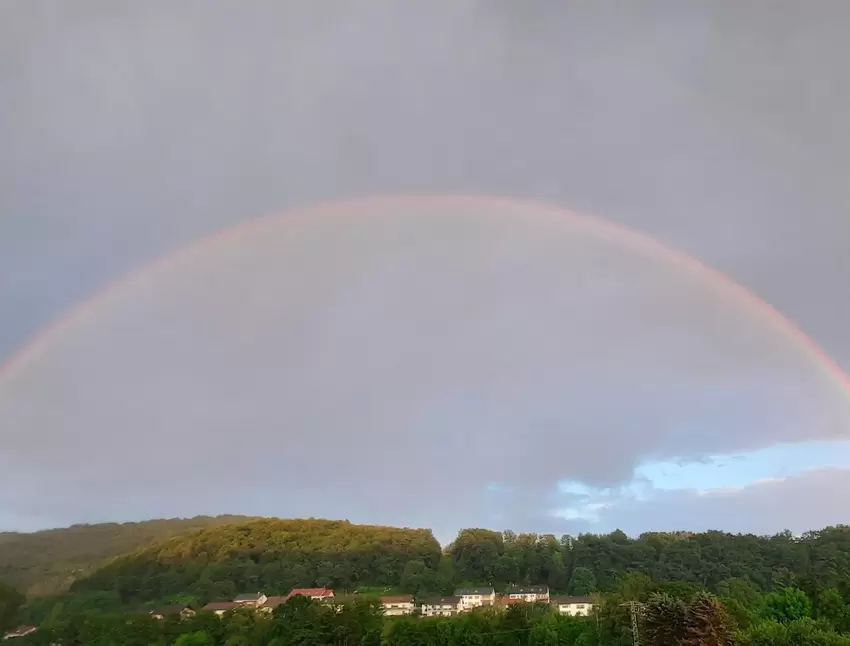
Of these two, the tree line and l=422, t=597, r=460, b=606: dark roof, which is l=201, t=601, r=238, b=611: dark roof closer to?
the tree line

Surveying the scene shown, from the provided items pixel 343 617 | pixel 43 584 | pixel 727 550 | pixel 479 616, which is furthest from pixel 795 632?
pixel 43 584

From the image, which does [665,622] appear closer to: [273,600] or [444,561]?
[273,600]

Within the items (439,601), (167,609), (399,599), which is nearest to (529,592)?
(439,601)

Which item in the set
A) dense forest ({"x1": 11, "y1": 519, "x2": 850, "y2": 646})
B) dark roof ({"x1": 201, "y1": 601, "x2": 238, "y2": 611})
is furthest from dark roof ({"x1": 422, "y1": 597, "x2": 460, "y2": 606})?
dark roof ({"x1": 201, "y1": 601, "x2": 238, "y2": 611})

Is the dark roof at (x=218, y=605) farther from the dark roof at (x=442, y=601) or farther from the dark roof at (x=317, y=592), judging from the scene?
the dark roof at (x=442, y=601)

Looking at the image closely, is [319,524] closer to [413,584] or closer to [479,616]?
[413,584]

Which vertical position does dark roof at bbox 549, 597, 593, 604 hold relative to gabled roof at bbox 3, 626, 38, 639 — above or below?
above
